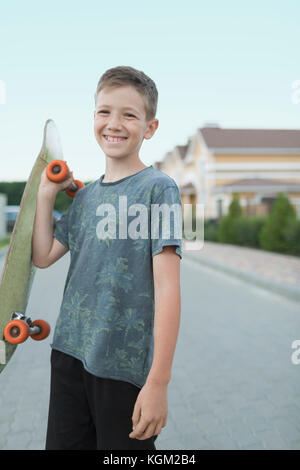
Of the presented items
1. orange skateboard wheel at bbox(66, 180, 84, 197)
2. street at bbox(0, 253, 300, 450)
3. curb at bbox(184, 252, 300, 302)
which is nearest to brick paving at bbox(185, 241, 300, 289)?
curb at bbox(184, 252, 300, 302)

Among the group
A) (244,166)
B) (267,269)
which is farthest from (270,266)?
(244,166)

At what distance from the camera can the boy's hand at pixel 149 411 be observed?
1469 millimetres

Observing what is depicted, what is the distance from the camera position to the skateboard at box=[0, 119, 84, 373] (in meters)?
1.62

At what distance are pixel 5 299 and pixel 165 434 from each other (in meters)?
2.04

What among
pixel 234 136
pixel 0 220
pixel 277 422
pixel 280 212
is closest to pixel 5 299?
pixel 277 422

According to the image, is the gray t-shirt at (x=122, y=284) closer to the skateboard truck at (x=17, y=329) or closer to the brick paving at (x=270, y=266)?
the skateboard truck at (x=17, y=329)

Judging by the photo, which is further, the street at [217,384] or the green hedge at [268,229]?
the green hedge at [268,229]

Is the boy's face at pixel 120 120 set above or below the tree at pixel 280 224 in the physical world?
below

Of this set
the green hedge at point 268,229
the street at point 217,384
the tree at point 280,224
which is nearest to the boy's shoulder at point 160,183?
the street at point 217,384

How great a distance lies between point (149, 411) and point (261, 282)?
27.8 ft

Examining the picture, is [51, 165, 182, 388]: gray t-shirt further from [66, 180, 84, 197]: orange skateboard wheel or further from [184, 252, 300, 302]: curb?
[184, 252, 300, 302]: curb

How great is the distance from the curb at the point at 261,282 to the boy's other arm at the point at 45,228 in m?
6.96

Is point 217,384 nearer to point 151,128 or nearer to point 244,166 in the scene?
point 151,128

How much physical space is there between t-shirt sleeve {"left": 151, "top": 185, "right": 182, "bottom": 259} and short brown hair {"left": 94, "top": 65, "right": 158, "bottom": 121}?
0.34 m
